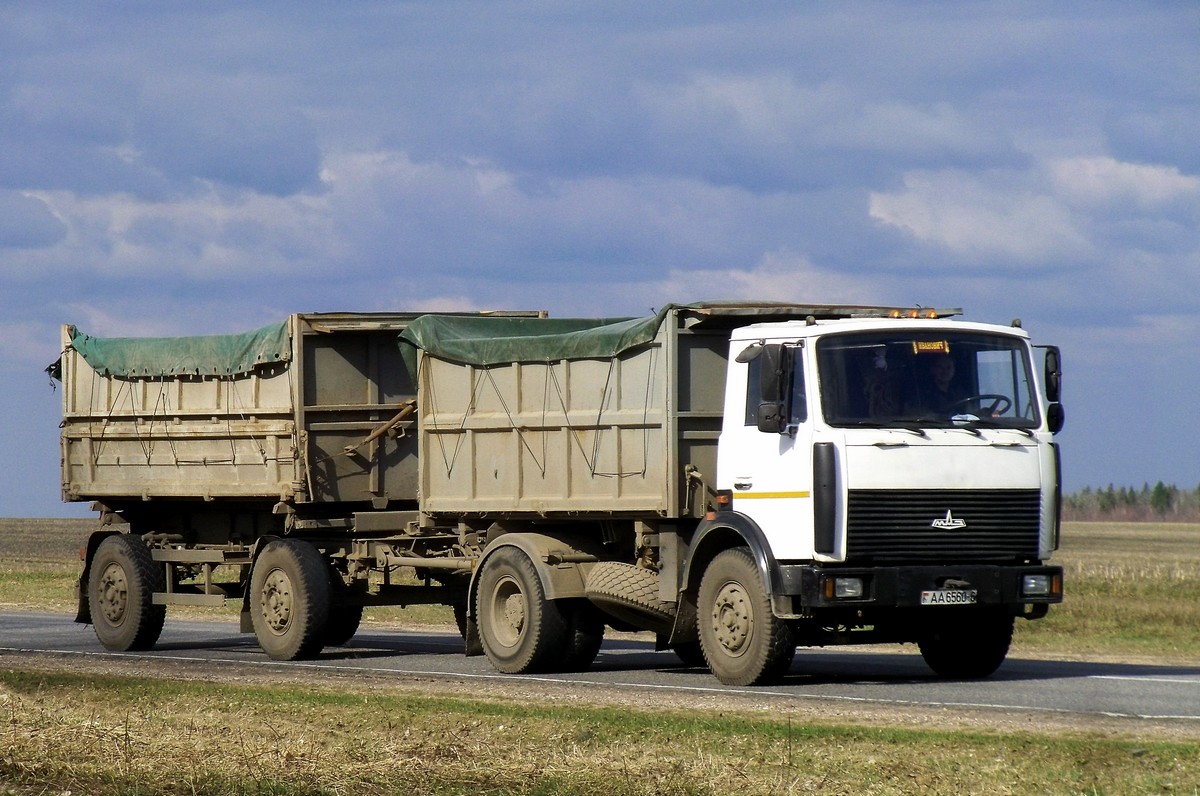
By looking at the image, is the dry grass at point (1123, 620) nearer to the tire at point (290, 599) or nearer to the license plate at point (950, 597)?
the license plate at point (950, 597)

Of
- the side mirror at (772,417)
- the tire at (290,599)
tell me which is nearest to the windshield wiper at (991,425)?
the side mirror at (772,417)

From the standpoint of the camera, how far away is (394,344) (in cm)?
2025

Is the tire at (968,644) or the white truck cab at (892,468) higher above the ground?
the white truck cab at (892,468)

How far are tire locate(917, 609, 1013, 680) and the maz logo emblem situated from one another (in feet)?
4.81

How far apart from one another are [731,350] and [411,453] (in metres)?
5.46

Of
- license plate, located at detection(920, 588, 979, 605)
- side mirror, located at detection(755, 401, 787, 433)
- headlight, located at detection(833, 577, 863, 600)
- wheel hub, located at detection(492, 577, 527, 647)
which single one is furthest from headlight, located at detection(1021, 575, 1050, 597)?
wheel hub, located at detection(492, 577, 527, 647)

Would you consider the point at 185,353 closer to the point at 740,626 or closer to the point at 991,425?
the point at 740,626

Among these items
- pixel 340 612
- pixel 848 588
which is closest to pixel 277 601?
pixel 340 612

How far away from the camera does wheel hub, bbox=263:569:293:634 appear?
65.3 feet

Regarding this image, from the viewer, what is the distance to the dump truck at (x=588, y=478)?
14805 millimetres

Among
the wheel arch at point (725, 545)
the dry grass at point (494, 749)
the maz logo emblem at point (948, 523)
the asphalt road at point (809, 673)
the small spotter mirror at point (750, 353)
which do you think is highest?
the small spotter mirror at point (750, 353)

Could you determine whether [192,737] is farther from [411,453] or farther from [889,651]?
[889,651]

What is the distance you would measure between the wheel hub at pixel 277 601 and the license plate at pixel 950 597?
7715 mm

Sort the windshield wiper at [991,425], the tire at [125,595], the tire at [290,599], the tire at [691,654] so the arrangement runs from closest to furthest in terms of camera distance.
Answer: the windshield wiper at [991,425] → the tire at [691,654] → the tire at [290,599] → the tire at [125,595]
